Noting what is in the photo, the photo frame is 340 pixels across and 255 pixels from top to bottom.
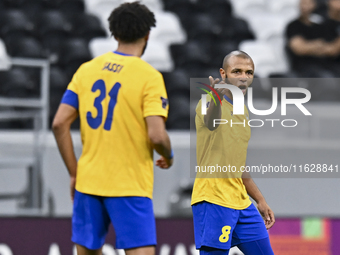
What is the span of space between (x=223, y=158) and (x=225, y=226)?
1.01 feet

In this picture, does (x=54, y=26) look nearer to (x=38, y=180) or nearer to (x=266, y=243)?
(x=38, y=180)

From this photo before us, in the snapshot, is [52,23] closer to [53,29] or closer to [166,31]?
[53,29]

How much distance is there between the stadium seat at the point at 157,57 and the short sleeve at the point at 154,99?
3.70 metres

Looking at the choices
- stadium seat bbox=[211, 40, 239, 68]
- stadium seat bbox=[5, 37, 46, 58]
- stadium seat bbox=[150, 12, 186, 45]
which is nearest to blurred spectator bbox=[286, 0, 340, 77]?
stadium seat bbox=[211, 40, 239, 68]

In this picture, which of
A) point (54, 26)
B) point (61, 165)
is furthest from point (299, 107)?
point (54, 26)

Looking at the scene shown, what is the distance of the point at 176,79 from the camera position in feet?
19.0

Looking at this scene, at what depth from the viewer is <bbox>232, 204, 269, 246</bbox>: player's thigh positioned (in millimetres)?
2531

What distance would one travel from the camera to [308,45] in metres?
6.15

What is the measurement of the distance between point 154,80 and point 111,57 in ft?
0.74

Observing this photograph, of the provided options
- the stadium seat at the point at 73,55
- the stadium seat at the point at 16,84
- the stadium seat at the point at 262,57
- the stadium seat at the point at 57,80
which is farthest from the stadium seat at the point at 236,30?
the stadium seat at the point at 16,84

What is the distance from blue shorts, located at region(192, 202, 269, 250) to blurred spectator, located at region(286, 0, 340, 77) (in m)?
3.82

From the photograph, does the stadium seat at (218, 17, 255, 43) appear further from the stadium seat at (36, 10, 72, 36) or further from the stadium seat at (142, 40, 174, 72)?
the stadium seat at (36, 10, 72, 36)

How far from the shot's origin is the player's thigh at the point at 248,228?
253 cm

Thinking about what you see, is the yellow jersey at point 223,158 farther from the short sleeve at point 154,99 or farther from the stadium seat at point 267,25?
the stadium seat at point 267,25
